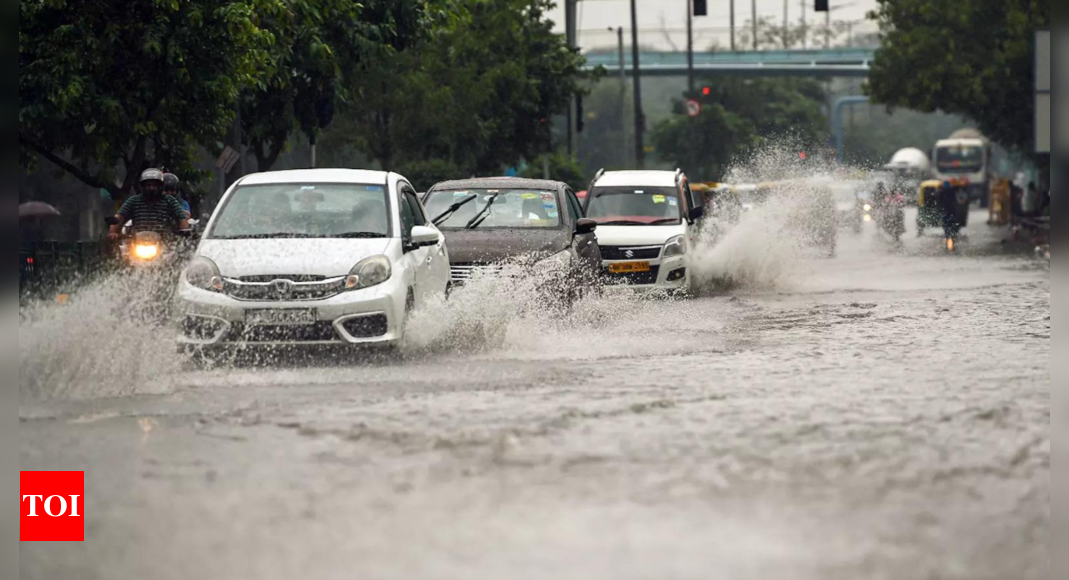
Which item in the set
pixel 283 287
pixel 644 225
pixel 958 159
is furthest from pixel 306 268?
pixel 958 159

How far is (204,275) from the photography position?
13211 millimetres

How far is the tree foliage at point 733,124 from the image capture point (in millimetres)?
90812

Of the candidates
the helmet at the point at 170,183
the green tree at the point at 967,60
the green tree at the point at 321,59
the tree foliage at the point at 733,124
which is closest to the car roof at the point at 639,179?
the green tree at the point at 321,59

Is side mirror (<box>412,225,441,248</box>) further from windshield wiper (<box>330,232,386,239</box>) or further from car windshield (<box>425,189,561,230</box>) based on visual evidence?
car windshield (<box>425,189,561,230</box>)

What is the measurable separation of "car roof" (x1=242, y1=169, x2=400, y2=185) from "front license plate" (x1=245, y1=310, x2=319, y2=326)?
1769 millimetres

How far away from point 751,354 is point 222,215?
418 centimetres

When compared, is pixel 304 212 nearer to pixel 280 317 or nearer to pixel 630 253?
pixel 280 317

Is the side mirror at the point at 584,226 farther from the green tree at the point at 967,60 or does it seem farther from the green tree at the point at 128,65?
the green tree at the point at 967,60

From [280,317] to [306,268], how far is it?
42 cm

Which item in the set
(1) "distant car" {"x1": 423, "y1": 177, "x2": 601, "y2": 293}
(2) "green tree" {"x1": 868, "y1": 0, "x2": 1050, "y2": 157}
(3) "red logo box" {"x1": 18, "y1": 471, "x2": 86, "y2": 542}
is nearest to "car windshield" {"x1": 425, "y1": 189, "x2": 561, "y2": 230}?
(1) "distant car" {"x1": 423, "y1": 177, "x2": 601, "y2": 293}

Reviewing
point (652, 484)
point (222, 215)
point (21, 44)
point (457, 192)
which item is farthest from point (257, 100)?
point (652, 484)

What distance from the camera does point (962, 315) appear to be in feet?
60.4

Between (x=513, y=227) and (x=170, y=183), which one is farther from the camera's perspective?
(x=513, y=227)

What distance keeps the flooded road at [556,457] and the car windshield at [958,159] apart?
8888cm
